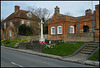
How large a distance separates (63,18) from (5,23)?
30.4 m

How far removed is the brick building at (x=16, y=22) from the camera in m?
38.2

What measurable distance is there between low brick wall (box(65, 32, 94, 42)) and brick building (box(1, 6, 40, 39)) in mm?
23625

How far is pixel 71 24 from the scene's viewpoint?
2364 cm

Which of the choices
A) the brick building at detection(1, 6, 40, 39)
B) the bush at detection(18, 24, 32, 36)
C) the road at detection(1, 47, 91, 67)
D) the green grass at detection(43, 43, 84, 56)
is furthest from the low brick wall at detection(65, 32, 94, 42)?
the brick building at detection(1, 6, 40, 39)

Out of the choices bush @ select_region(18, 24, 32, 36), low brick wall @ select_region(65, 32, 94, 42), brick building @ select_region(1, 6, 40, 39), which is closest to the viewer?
low brick wall @ select_region(65, 32, 94, 42)

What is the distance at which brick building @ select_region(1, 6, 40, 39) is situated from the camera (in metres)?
38.2

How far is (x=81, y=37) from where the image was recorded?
1780 cm

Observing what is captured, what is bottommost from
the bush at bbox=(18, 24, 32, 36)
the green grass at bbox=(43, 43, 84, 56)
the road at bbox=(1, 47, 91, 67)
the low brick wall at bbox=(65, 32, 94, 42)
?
the road at bbox=(1, 47, 91, 67)

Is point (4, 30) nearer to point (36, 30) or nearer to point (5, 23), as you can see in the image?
point (5, 23)

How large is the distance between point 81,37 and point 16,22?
26.5 meters

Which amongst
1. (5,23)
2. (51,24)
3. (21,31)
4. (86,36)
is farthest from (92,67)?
(5,23)

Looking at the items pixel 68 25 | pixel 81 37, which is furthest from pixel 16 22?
pixel 81 37

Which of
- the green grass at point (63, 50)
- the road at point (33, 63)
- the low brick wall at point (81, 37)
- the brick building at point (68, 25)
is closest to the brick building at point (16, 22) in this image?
the brick building at point (68, 25)

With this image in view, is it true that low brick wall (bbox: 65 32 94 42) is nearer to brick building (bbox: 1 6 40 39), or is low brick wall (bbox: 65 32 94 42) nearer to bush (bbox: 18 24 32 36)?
bush (bbox: 18 24 32 36)
